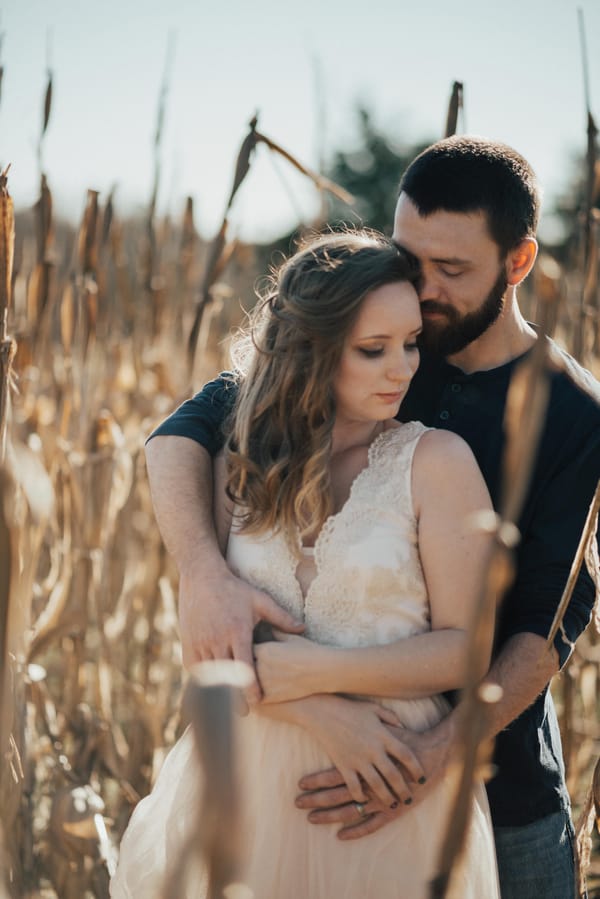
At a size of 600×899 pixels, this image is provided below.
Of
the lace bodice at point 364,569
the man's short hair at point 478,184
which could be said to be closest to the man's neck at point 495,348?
the man's short hair at point 478,184

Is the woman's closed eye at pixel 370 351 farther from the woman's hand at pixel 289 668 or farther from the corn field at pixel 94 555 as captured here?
the woman's hand at pixel 289 668

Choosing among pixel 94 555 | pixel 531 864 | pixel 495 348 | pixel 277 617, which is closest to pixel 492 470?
pixel 495 348

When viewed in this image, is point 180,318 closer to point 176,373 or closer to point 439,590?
point 176,373

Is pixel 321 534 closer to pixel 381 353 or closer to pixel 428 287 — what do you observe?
pixel 381 353

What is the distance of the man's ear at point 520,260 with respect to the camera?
73.4 inches

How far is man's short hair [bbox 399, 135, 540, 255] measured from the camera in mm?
1799

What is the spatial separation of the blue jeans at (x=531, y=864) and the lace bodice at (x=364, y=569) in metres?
0.56

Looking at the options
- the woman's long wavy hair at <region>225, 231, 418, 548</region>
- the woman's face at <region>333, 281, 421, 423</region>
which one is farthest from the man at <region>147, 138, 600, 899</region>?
the woman's face at <region>333, 281, 421, 423</region>

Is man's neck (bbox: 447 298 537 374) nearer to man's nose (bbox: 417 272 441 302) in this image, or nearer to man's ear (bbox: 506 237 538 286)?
man's ear (bbox: 506 237 538 286)

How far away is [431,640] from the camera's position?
138cm

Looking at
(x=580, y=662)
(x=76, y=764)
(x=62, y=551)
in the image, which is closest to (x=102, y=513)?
(x=62, y=551)

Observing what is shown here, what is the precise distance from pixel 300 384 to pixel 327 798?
71 cm

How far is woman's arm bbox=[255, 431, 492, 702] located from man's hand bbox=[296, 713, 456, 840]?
0.07m

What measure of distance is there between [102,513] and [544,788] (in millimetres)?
1271
